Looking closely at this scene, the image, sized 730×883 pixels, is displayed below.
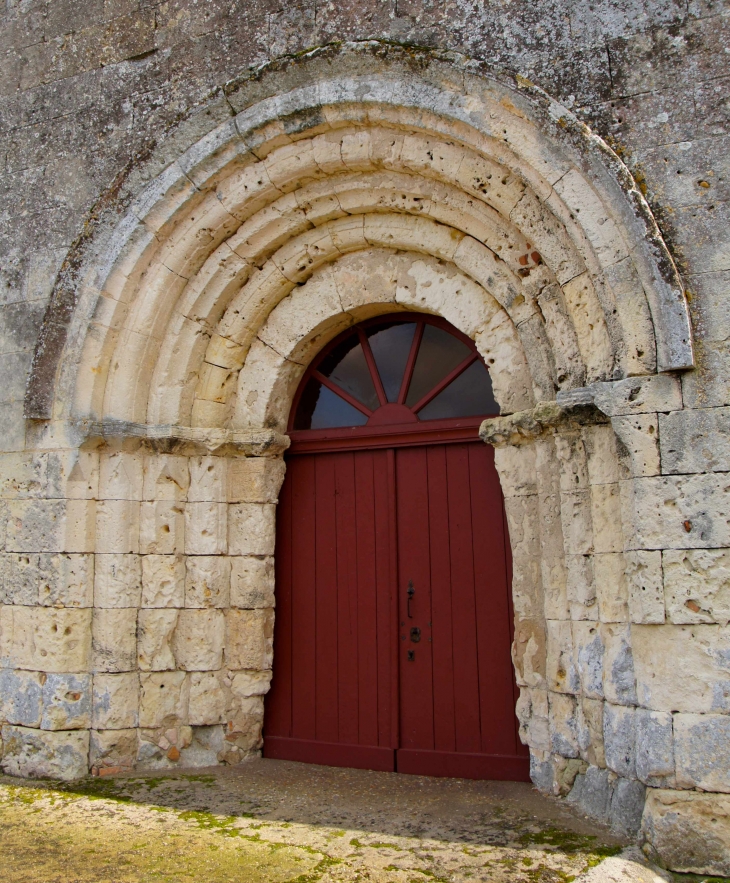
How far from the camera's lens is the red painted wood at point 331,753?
4426mm

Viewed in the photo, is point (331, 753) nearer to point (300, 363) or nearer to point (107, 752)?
point (107, 752)

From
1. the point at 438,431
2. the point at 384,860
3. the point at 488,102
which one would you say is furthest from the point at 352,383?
the point at 384,860

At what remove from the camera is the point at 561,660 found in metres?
3.77

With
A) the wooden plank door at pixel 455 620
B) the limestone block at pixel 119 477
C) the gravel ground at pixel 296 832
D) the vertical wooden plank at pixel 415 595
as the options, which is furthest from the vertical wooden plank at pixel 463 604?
the limestone block at pixel 119 477

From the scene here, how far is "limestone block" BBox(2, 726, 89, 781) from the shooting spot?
169 inches

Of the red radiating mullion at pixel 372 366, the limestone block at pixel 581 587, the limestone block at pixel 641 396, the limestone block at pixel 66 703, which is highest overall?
the red radiating mullion at pixel 372 366

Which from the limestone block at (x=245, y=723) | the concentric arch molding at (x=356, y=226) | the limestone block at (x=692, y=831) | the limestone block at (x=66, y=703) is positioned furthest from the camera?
the limestone block at (x=245, y=723)

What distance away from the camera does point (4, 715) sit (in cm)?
448

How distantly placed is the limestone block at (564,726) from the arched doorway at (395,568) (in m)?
0.41

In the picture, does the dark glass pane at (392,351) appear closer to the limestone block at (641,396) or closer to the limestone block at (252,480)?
the limestone block at (252,480)

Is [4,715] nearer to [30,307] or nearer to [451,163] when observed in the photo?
[30,307]

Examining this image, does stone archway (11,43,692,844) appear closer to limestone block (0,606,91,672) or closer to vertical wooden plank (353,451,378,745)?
limestone block (0,606,91,672)

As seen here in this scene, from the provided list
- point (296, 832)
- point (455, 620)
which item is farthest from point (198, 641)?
point (455, 620)

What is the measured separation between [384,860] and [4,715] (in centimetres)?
250
